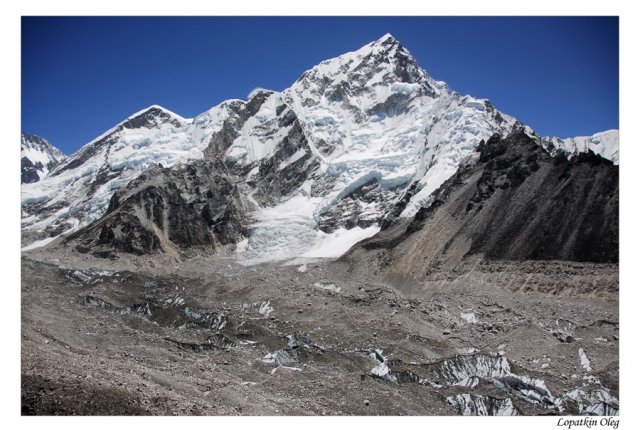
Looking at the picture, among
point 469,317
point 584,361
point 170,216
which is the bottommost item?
point 584,361

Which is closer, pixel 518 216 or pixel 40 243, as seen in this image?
pixel 518 216

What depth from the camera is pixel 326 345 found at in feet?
149

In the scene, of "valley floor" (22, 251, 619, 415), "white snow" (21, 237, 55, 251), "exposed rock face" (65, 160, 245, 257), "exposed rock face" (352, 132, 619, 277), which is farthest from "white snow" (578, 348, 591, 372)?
"white snow" (21, 237, 55, 251)

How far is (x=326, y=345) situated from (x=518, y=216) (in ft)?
150

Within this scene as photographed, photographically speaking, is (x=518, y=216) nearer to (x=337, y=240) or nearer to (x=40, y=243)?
(x=337, y=240)

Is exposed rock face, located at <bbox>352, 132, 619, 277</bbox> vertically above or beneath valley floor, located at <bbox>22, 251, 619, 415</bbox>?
above

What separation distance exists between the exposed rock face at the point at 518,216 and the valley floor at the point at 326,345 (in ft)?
11.9

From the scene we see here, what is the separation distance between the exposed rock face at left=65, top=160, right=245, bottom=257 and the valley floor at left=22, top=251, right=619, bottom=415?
51083 millimetres

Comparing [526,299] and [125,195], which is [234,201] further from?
[526,299]

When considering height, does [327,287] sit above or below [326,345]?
above

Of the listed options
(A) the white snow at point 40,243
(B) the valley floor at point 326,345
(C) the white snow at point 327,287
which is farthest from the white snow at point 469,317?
(A) the white snow at point 40,243

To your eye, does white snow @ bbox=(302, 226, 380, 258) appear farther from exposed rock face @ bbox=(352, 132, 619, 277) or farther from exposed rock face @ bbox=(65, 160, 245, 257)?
exposed rock face @ bbox=(352, 132, 619, 277)

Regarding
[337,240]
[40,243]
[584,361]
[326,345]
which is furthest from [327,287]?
[40,243]

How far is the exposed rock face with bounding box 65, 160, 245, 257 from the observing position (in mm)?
128250
